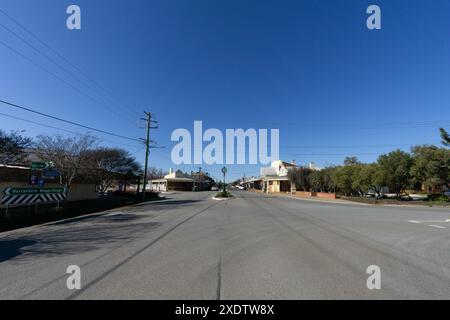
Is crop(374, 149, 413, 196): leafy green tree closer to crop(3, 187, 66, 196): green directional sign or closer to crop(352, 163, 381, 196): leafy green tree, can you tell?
crop(352, 163, 381, 196): leafy green tree

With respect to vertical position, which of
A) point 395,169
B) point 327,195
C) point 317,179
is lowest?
point 327,195

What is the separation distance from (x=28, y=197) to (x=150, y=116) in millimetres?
19163

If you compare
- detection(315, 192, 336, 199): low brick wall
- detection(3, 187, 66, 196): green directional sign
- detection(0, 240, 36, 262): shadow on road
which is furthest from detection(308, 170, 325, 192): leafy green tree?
detection(0, 240, 36, 262): shadow on road

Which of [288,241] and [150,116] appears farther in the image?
[150,116]

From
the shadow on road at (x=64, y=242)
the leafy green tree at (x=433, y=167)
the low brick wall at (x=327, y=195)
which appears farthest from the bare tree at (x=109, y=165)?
the leafy green tree at (x=433, y=167)

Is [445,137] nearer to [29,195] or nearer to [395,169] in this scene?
[395,169]

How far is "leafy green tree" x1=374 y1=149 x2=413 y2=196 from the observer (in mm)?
31406

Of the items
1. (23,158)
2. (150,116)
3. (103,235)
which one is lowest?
(103,235)

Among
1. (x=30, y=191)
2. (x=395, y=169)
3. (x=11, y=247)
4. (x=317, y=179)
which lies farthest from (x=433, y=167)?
(x=30, y=191)

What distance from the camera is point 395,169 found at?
3191 centimetres
